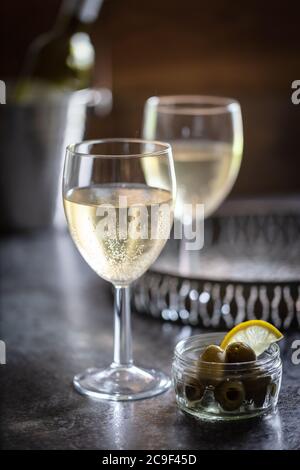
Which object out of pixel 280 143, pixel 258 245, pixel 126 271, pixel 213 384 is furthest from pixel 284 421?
pixel 280 143

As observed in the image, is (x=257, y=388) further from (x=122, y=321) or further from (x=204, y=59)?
(x=204, y=59)

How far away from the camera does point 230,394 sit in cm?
102

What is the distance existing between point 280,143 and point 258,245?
0.75 meters

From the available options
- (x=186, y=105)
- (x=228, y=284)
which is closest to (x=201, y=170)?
(x=186, y=105)

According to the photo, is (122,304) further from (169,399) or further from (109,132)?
(109,132)

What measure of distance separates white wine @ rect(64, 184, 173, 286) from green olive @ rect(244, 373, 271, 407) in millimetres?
196

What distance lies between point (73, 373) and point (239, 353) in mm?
265

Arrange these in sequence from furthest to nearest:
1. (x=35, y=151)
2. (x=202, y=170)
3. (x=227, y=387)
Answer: (x=35, y=151), (x=202, y=170), (x=227, y=387)

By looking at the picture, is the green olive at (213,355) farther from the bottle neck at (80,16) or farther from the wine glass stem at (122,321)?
the bottle neck at (80,16)

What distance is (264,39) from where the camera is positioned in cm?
236

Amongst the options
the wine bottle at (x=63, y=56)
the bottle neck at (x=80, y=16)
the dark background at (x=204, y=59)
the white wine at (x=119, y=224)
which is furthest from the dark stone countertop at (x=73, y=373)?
the dark background at (x=204, y=59)

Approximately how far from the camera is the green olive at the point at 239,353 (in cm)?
104

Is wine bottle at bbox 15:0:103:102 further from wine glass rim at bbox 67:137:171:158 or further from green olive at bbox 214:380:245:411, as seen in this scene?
green olive at bbox 214:380:245:411

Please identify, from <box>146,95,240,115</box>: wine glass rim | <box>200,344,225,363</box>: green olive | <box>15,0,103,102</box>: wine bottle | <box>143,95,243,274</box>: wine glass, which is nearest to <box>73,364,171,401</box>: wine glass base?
<box>200,344,225,363</box>: green olive
